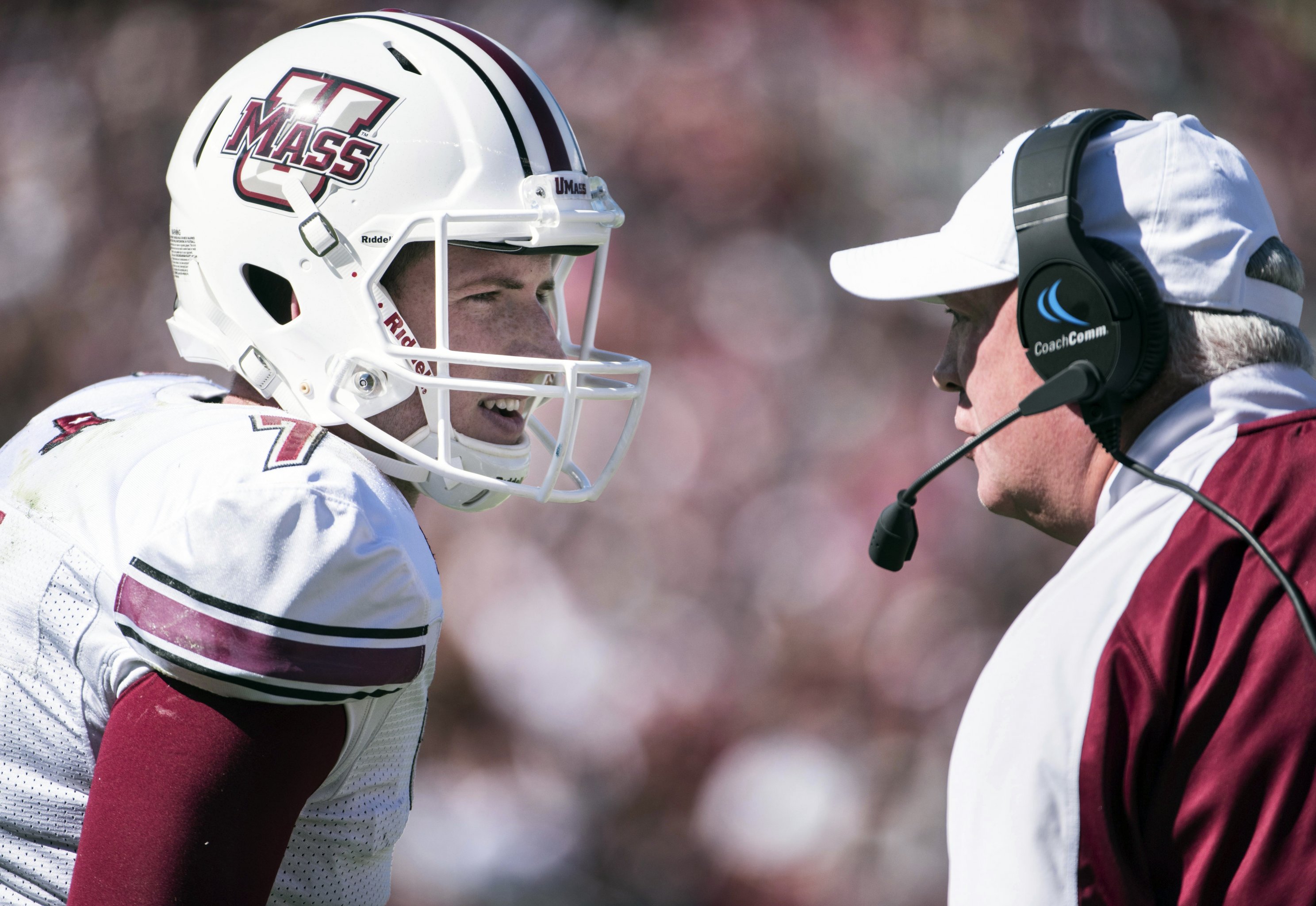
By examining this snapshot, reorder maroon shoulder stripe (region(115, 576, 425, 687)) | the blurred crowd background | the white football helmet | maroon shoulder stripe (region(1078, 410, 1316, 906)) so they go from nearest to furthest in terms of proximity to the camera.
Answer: maroon shoulder stripe (region(1078, 410, 1316, 906)) < maroon shoulder stripe (region(115, 576, 425, 687)) < the white football helmet < the blurred crowd background

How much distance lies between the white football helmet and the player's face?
0.06 ft

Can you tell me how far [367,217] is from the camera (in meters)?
1.20

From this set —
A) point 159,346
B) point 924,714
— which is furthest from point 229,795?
point 159,346

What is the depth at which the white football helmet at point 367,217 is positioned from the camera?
119cm

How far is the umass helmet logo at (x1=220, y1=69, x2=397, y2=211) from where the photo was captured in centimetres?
119

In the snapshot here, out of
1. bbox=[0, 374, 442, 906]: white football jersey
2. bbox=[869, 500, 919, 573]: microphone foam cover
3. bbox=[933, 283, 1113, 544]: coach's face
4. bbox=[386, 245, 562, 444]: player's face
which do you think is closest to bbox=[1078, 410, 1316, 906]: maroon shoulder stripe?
bbox=[933, 283, 1113, 544]: coach's face

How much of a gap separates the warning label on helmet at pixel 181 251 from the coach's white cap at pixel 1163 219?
792 mm

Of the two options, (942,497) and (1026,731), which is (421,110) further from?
(942,497)

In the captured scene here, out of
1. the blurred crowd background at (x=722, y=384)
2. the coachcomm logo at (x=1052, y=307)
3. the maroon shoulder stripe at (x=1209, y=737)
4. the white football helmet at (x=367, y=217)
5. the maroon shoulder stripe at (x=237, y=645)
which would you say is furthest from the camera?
the blurred crowd background at (x=722, y=384)

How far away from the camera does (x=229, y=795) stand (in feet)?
2.82

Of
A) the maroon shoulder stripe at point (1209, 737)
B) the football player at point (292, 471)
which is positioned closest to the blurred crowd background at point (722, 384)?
the football player at point (292, 471)

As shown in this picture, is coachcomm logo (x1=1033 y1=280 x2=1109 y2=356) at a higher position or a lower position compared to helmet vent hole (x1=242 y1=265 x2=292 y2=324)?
higher

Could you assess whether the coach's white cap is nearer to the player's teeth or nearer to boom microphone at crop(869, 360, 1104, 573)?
boom microphone at crop(869, 360, 1104, 573)

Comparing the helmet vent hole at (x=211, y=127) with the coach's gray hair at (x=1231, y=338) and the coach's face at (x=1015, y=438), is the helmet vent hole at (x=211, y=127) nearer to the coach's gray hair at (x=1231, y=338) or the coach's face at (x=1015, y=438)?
the coach's face at (x=1015, y=438)
